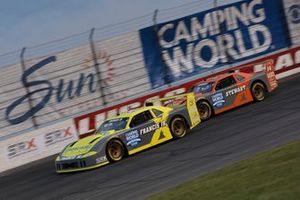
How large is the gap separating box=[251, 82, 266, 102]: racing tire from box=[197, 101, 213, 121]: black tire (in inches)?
71.4

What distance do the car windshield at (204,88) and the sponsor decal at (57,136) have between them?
4481 millimetres

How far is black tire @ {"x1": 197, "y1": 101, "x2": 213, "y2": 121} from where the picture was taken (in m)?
19.9

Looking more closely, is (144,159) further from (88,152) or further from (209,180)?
(209,180)

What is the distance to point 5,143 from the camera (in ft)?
65.0

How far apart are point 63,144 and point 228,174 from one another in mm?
11051

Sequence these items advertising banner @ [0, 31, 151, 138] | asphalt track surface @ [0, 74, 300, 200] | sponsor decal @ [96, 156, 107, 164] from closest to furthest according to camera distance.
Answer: asphalt track surface @ [0, 74, 300, 200] < sponsor decal @ [96, 156, 107, 164] < advertising banner @ [0, 31, 151, 138]

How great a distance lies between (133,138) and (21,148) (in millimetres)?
4950

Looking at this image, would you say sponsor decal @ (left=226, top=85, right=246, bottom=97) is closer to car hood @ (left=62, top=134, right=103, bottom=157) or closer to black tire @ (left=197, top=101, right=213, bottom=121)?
black tire @ (left=197, top=101, right=213, bottom=121)

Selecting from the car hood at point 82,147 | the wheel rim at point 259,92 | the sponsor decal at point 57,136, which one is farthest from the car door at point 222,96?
the car hood at point 82,147

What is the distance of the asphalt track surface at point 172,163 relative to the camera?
1253cm

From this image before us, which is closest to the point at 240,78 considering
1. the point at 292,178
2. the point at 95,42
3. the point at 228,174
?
the point at 95,42

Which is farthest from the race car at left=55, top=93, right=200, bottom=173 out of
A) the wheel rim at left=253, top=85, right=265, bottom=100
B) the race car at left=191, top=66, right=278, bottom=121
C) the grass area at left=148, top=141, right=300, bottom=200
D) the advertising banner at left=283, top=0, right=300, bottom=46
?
the advertising banner at left=283, top=0, right=300, bottom=46

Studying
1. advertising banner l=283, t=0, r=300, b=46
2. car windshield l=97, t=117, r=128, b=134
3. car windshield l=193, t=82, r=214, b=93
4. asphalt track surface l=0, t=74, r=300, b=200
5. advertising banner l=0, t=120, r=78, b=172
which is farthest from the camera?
advertising banner l=283, t=0, r=300, b=46

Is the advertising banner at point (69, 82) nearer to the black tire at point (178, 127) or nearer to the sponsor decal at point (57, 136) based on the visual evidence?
the sponsor decal at point (57, 136)
